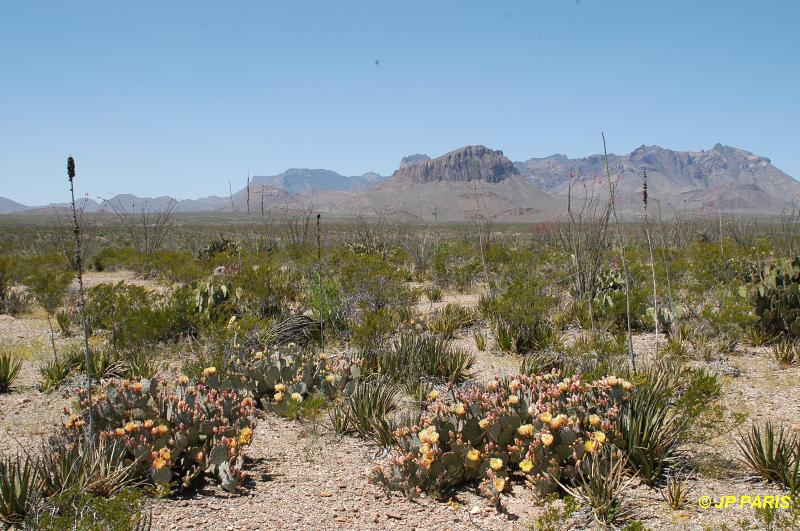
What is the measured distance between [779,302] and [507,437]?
5547 millimetres

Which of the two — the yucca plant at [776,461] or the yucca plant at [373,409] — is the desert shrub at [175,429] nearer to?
the yucca plant at [373,409]

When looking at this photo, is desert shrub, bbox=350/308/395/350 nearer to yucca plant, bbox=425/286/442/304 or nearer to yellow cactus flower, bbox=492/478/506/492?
yellow cactus flower, bbox=492/478/506/492

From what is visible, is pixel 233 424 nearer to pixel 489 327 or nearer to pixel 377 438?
pixel 377 438

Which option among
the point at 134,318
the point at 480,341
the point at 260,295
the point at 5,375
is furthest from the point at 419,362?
the point at 5,375

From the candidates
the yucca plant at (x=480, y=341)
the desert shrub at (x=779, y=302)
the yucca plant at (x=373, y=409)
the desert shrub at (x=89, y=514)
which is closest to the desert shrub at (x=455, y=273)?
the yucca plant at (x=480, y=341)

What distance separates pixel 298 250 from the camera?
1706 cm

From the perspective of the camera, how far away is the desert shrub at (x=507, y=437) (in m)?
4.14

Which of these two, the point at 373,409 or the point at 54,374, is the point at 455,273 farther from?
the point at 54,374

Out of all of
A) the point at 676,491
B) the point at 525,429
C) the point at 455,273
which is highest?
the point at 455,273

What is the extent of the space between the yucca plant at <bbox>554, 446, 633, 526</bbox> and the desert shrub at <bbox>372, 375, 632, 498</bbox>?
0.09 m

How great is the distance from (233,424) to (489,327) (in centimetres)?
520

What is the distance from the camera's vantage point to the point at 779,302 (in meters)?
7.85

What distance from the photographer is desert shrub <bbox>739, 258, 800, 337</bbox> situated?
7766 mm

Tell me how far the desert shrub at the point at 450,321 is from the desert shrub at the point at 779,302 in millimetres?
4198
